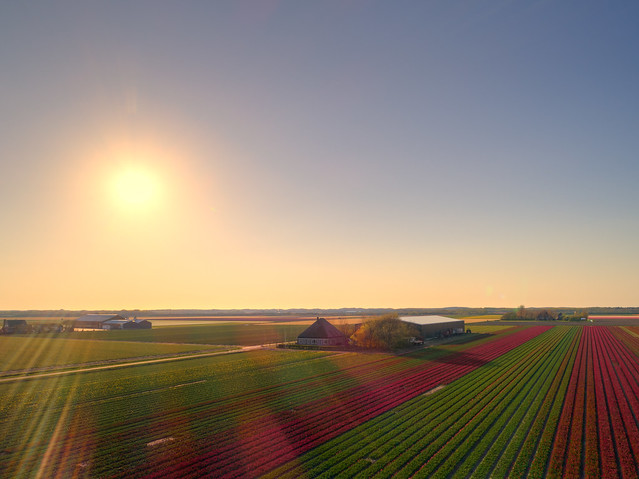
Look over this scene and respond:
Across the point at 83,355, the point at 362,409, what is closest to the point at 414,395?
the point at 362,409

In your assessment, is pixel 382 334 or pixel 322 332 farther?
pixel 322 332

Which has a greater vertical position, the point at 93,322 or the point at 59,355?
the point at 93,322

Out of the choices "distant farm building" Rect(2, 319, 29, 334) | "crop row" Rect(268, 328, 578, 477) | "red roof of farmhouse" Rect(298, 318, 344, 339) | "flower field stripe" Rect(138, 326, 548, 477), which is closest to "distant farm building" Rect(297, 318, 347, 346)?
"red roof of farmhouse" Rect(298, 318, 344, 339)

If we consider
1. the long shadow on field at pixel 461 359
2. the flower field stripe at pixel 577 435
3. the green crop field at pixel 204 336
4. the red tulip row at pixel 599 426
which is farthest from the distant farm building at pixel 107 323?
the flower field stripe at pixel 577 435

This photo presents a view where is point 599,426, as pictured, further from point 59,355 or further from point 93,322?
point 93,322

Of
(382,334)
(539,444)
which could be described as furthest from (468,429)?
(382,334)

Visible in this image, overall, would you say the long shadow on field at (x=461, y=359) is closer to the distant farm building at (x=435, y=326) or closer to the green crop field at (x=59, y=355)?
the distant farm building at (x=435, y=326)
